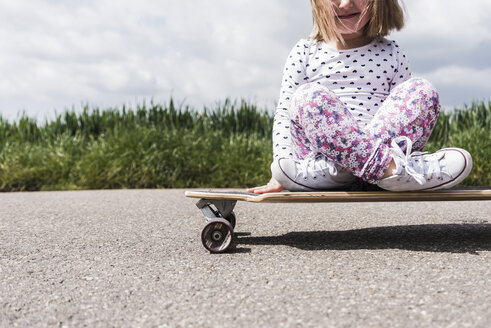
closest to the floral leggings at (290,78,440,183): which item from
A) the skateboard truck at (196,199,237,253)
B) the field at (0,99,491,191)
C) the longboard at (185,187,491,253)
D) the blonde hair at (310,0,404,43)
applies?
the longboard at (185,187,491,253)

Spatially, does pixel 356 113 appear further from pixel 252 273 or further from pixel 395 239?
pixel 252 273

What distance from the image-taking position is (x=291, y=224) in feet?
12.1

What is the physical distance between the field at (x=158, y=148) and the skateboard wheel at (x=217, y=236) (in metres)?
4.17

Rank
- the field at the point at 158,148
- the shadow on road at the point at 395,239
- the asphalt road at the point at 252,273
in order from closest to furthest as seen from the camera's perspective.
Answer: the asphalt road at the point at 252,273 < the shadow on road at the point at 395,239 < the field at the point at 158,148

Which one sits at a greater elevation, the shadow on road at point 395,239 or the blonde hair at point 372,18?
the blonde hair at point 372,18

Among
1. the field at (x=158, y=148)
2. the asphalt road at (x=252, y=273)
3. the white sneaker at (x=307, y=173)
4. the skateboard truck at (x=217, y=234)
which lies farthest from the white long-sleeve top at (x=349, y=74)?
the field at (x=158, y=148)

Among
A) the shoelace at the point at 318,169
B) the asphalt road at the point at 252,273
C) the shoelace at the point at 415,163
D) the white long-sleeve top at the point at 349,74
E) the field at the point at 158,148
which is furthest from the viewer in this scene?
the field at the point at 158,148

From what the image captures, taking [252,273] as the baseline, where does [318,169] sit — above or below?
above

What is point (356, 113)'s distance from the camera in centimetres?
278

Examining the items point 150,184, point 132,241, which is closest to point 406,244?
point 132,241

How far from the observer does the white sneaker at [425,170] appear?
2.41m

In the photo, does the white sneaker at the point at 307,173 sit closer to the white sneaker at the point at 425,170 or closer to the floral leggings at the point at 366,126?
the floral leggings at the point at 366,126

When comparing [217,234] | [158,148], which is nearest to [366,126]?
[217,234]

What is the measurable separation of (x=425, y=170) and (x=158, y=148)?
522 cm
